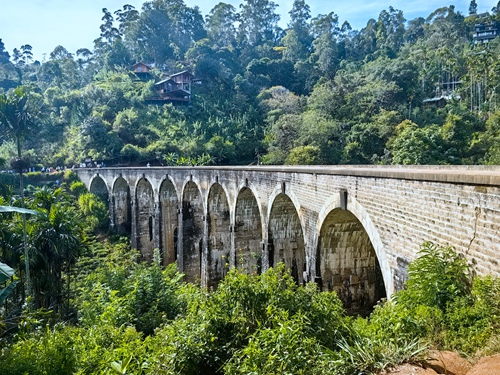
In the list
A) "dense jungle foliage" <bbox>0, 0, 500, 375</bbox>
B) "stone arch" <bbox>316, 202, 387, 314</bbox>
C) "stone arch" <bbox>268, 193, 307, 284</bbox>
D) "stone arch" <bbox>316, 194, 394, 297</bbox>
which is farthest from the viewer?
"stone arch" <bbox>268, 193, 307, 284</bbox>

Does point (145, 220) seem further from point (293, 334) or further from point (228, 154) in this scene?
point (293, 334)

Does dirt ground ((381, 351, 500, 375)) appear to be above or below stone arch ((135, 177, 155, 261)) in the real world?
above

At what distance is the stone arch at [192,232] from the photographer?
24391mm

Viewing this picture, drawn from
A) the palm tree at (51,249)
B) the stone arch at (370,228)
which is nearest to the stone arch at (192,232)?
the palm tree at (51,249)

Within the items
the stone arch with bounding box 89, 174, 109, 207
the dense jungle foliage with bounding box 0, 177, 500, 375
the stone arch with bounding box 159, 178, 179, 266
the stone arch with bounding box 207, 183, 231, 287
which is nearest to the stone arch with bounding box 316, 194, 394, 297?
the dense jungle foliage with bounding box 0, 177, 500, 375

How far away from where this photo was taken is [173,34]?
8656 cm

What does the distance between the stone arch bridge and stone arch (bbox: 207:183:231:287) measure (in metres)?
0.06

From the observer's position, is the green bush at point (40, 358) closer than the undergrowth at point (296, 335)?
No

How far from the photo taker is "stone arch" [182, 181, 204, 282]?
24391 mm

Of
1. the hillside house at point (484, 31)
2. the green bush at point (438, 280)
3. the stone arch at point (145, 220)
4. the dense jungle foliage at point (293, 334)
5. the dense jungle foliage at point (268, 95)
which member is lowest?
the stone arch at point (145, 220)

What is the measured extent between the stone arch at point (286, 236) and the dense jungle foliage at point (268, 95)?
14.9 meters

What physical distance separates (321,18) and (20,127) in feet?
271

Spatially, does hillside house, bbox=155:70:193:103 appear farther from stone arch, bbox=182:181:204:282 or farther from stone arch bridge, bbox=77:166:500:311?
stone arch, bbox=182:181:204:282

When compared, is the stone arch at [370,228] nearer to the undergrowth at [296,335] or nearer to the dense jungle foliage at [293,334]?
the dense jungle foliage at [293,334]
